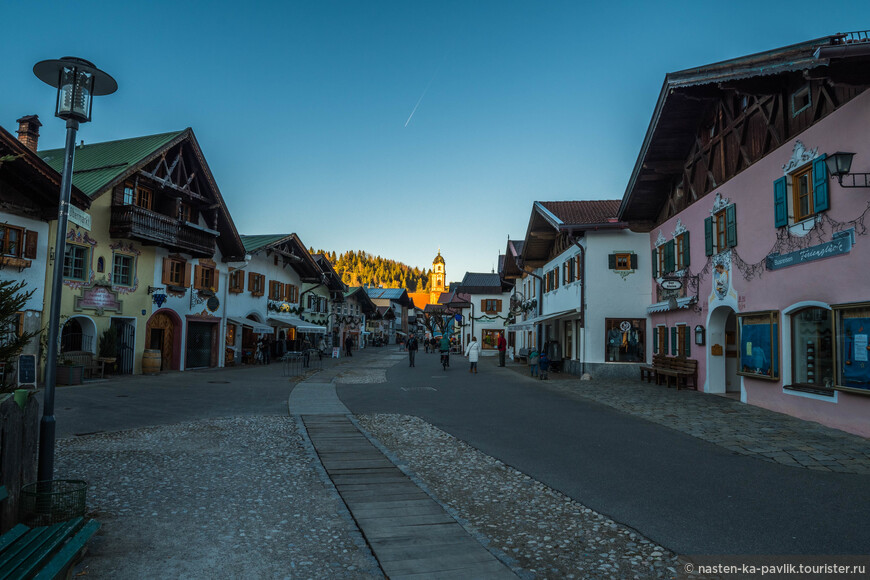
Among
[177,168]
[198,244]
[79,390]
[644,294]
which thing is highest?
[177,168]

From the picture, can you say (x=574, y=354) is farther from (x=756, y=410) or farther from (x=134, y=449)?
(x=134, y=449)

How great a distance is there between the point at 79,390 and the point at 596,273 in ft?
57.4

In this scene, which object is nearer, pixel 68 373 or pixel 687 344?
pixel 68 373

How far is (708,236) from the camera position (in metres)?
15.9

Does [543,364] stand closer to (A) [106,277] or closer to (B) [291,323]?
(A) [106,277]

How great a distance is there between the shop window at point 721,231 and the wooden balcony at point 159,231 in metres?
18.3

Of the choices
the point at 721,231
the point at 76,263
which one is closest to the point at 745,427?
the point at 721,231

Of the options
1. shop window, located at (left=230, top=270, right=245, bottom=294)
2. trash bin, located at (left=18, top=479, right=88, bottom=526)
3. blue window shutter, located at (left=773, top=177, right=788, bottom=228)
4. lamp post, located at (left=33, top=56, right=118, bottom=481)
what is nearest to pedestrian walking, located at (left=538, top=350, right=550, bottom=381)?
blue window shutter, located at (left=773, top=177, right=788, bottom=228)

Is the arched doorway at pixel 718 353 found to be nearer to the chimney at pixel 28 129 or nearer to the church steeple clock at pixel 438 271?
the chimney at pixel 28 129

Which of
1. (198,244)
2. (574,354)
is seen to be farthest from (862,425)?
(198,244)

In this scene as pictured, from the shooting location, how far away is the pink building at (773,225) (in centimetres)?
977

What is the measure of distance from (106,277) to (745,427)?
1953 cm

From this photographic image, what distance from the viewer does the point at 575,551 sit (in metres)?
4.39

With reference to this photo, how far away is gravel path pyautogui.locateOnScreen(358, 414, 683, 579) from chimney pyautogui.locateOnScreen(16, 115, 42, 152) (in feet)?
66.8
